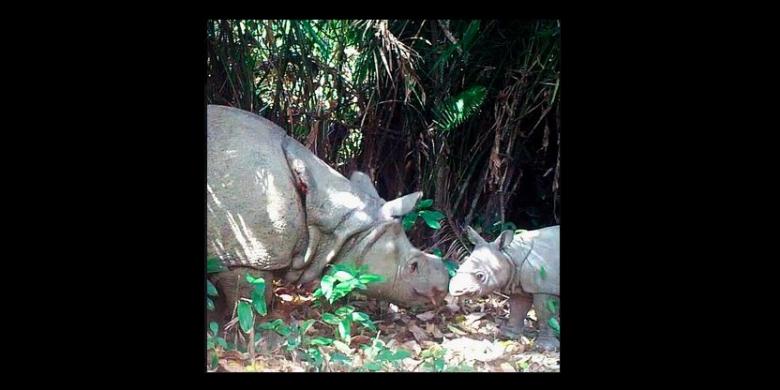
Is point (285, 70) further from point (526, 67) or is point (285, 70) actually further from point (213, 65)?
point (526, 67)

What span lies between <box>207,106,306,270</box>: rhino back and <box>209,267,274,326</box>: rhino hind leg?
0.20ft

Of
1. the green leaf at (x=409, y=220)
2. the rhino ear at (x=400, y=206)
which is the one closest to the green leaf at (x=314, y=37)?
the rhino ear at (x=400, y=206)

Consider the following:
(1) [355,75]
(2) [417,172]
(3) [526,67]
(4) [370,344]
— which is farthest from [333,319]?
(3) [526,67]

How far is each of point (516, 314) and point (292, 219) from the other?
1.61 metres

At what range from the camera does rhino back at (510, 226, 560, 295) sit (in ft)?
18.3

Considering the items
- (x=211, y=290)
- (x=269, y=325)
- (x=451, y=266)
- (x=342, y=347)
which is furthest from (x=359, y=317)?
(x=211, y=290)

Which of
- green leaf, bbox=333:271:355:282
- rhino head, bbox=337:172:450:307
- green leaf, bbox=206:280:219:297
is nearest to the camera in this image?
green leaf, bbox=206:280:219:297

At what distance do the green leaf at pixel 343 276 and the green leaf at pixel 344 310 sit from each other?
176 millimetres

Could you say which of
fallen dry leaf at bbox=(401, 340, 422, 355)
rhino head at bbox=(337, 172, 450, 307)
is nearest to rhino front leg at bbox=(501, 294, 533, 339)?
rhino head at bbox=(337, 172, 450, 307)

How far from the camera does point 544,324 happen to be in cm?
568

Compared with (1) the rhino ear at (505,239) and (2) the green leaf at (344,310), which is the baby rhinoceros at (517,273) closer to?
(1) the rhino ear at (505,239)

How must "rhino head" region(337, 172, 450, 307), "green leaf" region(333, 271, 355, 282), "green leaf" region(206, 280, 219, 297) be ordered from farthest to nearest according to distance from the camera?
"rhino head" region(337, 172, 450, 307) → "green leaf" region(333, 271, 355, 282) → "green leaf" region(206, 280, 219, 297)

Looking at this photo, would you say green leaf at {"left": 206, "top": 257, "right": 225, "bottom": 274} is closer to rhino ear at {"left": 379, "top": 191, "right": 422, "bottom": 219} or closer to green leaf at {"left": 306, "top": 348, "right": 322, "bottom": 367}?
green leaf at {"left": 306, "top": 348, "right": 322, "bottom": 367}

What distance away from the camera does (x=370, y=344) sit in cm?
559
